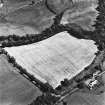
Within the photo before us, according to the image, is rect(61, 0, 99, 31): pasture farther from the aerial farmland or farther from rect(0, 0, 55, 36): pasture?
rect(0, 0, 55, 36): pasture

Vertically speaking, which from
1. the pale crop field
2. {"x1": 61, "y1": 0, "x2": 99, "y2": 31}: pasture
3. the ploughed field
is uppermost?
{"x1": 61, "y1": 0, "x2": 99, "y2": 31}: pasture

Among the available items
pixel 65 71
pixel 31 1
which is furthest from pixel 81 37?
pixel 31 1

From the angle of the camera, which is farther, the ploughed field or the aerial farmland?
the aerial farmland

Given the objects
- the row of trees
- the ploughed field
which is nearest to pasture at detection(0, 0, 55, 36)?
the row of trees

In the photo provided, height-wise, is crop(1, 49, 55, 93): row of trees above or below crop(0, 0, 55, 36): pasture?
below

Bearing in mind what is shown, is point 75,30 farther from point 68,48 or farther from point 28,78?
point 28,78

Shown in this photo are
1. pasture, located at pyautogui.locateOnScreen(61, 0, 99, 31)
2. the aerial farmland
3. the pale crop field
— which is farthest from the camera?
pasture, located at pyautogui.locateOnScreen(61, 0, 99, 31)
